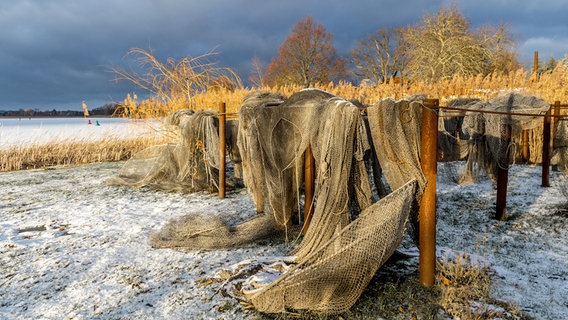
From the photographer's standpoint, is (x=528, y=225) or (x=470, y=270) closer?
(x=470, y=270)

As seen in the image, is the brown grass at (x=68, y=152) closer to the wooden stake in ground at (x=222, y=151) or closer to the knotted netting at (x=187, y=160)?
the knotted netting at (x=187, y=160)

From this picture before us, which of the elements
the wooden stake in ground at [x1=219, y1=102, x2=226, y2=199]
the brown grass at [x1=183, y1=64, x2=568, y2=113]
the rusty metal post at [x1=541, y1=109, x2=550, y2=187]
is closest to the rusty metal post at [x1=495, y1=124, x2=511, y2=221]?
the rusty metal post at [x1=541, y1=109, x2=550, y2=187]

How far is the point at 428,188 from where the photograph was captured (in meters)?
2.83

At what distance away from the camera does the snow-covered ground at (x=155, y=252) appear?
9.49 ft

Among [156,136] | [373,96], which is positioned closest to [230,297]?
[156,136]

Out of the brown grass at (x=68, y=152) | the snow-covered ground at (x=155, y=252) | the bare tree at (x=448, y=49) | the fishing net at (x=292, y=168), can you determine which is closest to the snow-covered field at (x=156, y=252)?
the snow-covered ground at (x=155, y=252)

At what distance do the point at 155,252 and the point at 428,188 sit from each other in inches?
115

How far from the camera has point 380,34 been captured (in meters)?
39.7

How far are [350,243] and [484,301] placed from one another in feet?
3.82

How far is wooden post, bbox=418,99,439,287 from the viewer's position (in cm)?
279

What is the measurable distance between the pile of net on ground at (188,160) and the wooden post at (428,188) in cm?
465

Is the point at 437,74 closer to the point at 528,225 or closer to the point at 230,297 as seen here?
the point at 528,225

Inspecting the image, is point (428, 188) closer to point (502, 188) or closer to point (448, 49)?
point (502, 188)

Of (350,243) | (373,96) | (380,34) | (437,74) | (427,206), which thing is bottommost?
(350,243)
